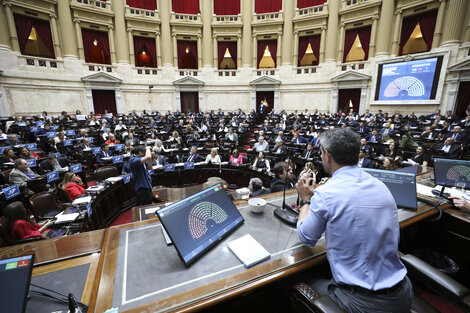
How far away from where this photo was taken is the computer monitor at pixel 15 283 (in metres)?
1.02

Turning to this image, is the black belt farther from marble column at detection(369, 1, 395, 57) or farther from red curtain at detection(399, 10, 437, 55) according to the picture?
red curtain at detection(399, 10, 437, 55)

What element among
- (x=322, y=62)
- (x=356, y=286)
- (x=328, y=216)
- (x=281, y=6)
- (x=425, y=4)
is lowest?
(x=356, y=286)

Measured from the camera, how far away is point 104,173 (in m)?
5.70

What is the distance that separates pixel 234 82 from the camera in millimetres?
19203

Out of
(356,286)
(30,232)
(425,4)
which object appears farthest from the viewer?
(425,4)

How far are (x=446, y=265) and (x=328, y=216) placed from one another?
2.31m

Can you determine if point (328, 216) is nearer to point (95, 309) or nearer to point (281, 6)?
point (95, 309)

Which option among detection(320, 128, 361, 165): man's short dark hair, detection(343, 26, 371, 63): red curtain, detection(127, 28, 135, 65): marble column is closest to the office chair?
detection(320, 128, 361, 165): man's short dark hair

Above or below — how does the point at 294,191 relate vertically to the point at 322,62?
below

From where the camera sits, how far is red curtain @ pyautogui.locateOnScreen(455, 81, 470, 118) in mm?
12281

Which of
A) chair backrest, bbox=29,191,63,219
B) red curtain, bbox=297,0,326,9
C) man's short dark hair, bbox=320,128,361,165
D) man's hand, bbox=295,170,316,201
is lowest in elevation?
chair backrest, bbox=29,191,63,219

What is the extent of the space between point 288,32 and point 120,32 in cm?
1312

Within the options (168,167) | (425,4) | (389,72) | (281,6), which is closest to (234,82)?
(281,6)

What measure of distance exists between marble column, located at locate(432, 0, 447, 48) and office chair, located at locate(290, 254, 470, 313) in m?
17.5
